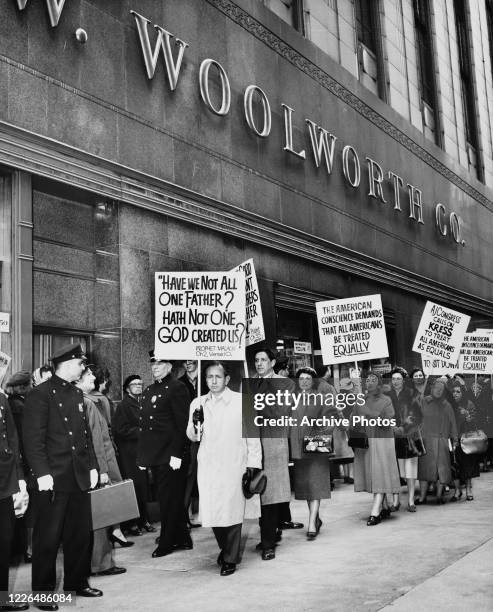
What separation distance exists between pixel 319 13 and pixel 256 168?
19.7 ft

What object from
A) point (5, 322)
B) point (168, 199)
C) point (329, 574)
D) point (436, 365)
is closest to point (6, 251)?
point (5, 322)

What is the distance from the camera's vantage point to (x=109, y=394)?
1083 cm

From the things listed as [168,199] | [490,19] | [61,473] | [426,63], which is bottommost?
[61,473]

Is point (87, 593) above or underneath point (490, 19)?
underneath

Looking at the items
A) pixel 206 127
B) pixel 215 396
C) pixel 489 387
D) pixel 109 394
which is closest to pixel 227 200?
pixel 206 127

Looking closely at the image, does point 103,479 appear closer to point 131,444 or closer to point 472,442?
point 131,444

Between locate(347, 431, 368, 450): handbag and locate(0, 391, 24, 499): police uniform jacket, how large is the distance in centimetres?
505

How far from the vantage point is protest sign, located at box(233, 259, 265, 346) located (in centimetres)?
1120

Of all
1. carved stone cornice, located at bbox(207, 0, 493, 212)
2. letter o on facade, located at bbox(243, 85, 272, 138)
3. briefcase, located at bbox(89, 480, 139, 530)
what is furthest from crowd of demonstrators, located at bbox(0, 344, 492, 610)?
carved stone cornice, located at bbox(207, 0, 493, 212)

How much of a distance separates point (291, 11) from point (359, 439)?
11589 mm

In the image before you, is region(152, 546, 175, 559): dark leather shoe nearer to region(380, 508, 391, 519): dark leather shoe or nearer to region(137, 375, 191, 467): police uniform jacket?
region(137, 375, 191, 467): police uniform jacket

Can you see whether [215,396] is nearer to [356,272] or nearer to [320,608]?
[320,608]

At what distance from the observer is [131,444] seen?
30.9 ft

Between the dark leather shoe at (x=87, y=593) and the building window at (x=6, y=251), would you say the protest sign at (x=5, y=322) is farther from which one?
the dark leather shoe at (x=87, y=593)
